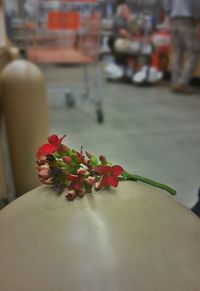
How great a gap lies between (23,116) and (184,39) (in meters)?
2.76

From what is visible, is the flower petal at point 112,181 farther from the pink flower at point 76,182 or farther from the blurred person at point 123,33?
the blurred person at point 123,33

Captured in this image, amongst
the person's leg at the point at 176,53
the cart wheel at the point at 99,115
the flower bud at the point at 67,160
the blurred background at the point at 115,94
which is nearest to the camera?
the flower bud at the point at 67,160

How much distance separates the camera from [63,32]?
296 centimetres

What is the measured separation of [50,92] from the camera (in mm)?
3504

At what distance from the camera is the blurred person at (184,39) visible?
11.6 ft

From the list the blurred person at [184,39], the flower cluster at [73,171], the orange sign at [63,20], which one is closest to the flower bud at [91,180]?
the flower cluster at [73,171]

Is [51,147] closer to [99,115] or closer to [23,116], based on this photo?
[23,116]

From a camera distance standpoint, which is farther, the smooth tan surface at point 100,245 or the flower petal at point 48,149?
the flower petal at point 48,149

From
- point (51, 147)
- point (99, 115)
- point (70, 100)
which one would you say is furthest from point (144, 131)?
point (51, 147)

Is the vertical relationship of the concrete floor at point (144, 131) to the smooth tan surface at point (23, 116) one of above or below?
below

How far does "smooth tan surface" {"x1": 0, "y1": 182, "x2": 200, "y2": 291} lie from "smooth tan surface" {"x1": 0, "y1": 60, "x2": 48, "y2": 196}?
81 cm

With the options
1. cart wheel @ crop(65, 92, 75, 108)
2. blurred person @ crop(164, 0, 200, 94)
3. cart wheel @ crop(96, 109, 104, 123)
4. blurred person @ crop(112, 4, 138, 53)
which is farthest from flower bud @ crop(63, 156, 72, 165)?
blurred person @ crop(112, 4, 138, 53)

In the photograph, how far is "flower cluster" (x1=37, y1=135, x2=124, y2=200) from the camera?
55 cm

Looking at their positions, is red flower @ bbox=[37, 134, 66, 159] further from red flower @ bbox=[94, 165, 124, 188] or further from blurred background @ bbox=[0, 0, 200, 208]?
blurred background @ bbox=[0, 0, 200, 208]
